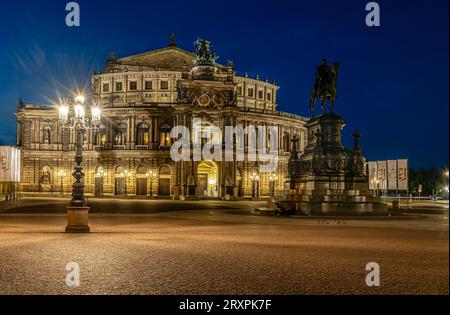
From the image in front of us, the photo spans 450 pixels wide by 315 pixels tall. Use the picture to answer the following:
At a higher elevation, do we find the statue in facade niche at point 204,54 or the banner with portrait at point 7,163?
the statue in facade niche at point 204,54

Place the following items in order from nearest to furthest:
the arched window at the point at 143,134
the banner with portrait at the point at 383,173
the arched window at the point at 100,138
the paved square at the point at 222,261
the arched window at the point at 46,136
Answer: the paved square at the point at 222,261
the banner with portrait at the point at 383,173
the arched window at the point at 143,134
the arched window at the point at 100,138
the arched window at the point at 46,136

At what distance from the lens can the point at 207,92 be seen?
76.3 metres

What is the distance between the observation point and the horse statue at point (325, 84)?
114 feet

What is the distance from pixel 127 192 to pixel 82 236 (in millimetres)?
62684

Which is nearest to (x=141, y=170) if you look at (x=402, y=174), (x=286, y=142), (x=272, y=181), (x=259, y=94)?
(x=272, y=181)

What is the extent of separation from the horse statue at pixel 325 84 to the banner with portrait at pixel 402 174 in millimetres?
12067

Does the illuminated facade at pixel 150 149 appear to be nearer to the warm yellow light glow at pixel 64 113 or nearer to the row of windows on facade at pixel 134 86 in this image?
the row of windows on facade at pixel 134 86

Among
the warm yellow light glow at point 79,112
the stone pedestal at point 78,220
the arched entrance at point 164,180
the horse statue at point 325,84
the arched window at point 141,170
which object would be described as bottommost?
the stone pedestal at point 78,220

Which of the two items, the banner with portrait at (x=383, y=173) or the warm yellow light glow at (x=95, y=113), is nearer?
the warm yellow light glow at (x=95, y=113)

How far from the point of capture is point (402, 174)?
43312 mm

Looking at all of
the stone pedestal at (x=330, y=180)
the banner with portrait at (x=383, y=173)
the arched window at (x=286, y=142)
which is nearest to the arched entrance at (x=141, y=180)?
the arched window at (x=286, y=142)

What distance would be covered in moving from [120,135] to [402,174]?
51.1m

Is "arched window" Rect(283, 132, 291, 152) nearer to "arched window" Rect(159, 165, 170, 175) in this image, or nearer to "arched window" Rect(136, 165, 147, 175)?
"arched window" Rect(159, 165, 170, 175)

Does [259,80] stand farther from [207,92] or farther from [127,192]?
[127,192]
